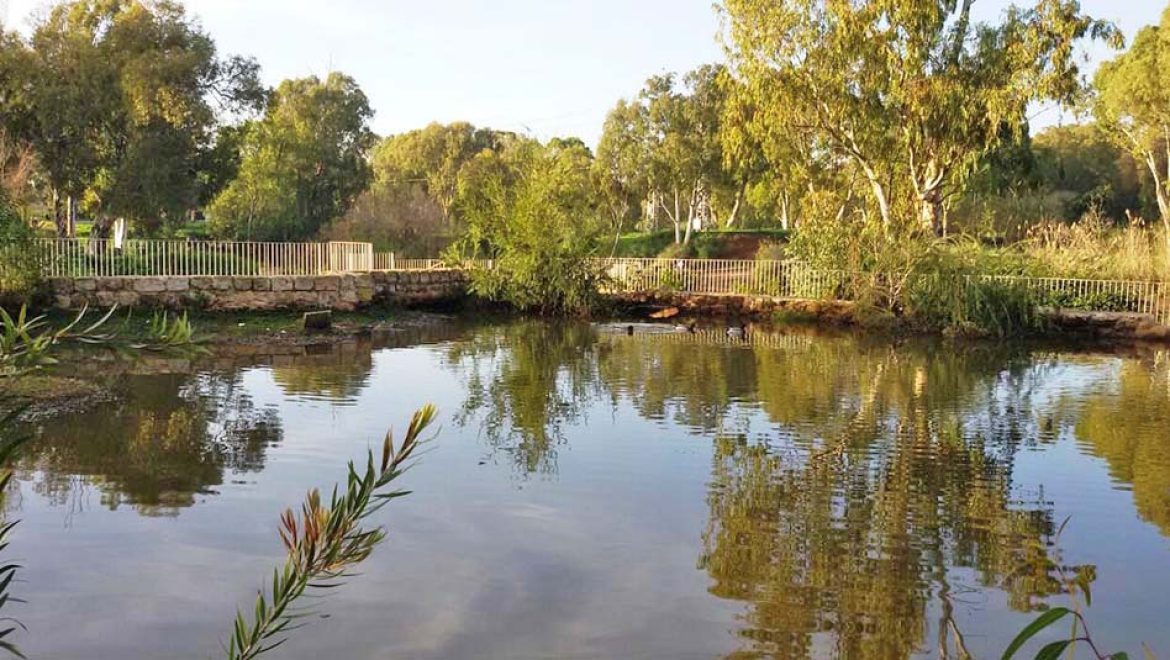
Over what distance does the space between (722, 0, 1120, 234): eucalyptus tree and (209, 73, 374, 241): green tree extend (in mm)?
22524

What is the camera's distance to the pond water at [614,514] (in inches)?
206

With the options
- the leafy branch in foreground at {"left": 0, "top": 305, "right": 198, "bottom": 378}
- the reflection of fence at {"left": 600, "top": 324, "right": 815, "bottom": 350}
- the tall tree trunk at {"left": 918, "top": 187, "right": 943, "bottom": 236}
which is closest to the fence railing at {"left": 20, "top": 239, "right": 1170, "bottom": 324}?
the reflection of fence at {"left": 600, "top": 324, "right": 815, "bottom": 350}

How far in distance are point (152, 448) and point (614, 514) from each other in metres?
4.26

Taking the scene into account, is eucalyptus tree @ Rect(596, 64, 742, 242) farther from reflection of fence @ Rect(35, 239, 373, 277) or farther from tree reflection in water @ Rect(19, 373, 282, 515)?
tree reflection in water @ Rect(19, 373, 282, 515)

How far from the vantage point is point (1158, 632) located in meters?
5.32

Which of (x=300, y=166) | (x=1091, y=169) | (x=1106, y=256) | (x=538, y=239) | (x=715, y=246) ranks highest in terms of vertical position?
(x=1091, y=169)

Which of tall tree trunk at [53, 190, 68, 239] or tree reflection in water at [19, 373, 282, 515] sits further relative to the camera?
tall tree trunk at [53, 190, 68, 239]

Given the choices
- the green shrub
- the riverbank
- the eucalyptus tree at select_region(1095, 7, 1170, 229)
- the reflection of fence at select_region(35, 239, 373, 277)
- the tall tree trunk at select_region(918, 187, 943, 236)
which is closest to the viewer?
the green shrub

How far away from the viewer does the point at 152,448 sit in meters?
9.01

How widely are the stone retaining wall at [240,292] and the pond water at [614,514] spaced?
5.01m

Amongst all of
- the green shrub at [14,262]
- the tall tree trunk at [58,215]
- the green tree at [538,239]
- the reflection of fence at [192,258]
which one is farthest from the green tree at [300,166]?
the green shrub at [14,262]

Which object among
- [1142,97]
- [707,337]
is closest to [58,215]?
[707,337]

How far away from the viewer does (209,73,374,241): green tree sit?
143 ft

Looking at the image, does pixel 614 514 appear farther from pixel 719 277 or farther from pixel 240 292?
pixel 719 277
